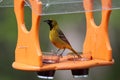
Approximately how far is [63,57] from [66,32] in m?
1.49

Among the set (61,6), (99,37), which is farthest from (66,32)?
(61,6)

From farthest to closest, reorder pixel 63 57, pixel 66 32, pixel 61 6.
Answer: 1. pixel 66 32
2. pixel 63 57
3. pixel 61 6

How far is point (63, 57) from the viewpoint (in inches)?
193

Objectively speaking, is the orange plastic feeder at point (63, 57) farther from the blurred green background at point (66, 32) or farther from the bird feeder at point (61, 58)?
the blurred green background at point (66, 32)

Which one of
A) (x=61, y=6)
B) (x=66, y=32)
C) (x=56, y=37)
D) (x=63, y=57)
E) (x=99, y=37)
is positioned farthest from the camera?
(x=66, y=32)

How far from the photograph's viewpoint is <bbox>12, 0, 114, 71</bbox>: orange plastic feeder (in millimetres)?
4605

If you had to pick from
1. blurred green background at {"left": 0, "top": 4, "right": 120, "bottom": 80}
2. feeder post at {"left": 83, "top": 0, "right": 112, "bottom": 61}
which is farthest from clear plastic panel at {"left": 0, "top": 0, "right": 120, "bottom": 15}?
blurred green background at {"left": 0, "top": 4, "right": 120, "bottom": 80}

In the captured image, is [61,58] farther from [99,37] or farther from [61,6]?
[61,6]

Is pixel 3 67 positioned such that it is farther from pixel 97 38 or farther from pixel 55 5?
pixel 55 5

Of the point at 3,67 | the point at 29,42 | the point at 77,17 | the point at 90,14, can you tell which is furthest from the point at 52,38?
the point at 3,67

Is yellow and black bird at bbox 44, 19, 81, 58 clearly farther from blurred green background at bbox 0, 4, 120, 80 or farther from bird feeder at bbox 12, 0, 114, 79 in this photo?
blurred green background at bbox 0, 4, 120, 80

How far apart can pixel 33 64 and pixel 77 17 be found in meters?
2.25

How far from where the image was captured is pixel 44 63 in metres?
4.69

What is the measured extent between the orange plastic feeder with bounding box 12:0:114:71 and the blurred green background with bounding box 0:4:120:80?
4.00 feet
